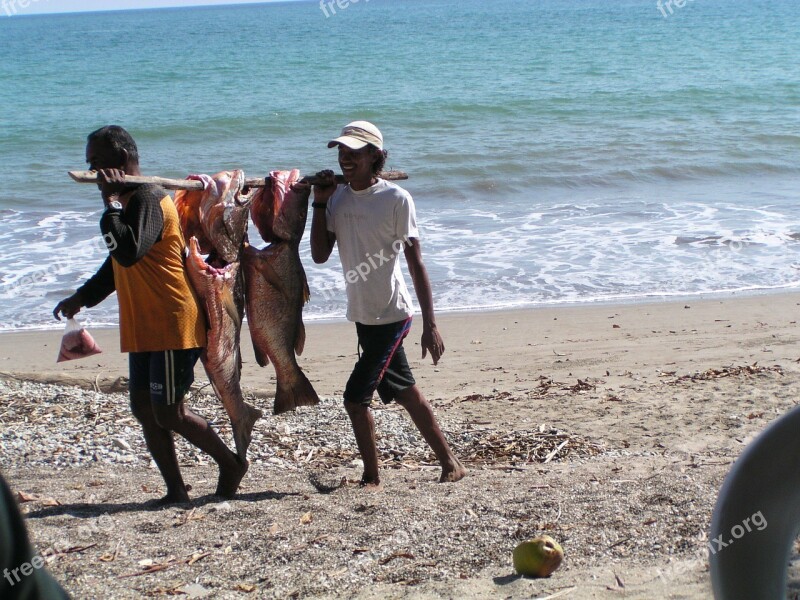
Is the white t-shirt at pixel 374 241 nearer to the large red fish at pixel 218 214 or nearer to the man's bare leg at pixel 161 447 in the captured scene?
the large red fish at pixel 218 214

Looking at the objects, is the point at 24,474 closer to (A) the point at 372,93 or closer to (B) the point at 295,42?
(A) the point at 372,93

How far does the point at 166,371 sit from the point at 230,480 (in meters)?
0.71

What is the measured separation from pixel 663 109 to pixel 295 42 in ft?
110

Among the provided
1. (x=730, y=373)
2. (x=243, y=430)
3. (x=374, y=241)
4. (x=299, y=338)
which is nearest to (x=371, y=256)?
(x=374, y=241)

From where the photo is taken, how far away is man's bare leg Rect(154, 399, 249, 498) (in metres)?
4.25

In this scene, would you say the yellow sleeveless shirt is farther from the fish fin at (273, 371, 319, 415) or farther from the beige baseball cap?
the beige baseball cap

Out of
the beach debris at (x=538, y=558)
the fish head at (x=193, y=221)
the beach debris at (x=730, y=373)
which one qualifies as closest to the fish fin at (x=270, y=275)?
the fish head at (x=193, y=221)

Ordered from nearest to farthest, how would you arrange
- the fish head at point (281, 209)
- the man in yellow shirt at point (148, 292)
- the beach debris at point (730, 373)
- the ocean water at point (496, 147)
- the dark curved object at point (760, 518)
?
the dark curved object at point (760, 518) < the man in yellow shirt at point (148, 292) < the fish head at point (281, 209) < the beach debris at point (730, 373) < the ocean water at point (496, 147)

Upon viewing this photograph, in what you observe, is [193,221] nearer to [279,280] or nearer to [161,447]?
[279,280]

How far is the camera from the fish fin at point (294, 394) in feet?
15.2

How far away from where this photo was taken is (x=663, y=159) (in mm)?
19109

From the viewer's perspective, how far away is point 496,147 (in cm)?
2078

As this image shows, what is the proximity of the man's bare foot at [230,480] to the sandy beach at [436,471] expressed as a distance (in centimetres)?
8

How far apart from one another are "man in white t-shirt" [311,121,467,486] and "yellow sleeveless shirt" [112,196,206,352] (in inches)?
27.2
